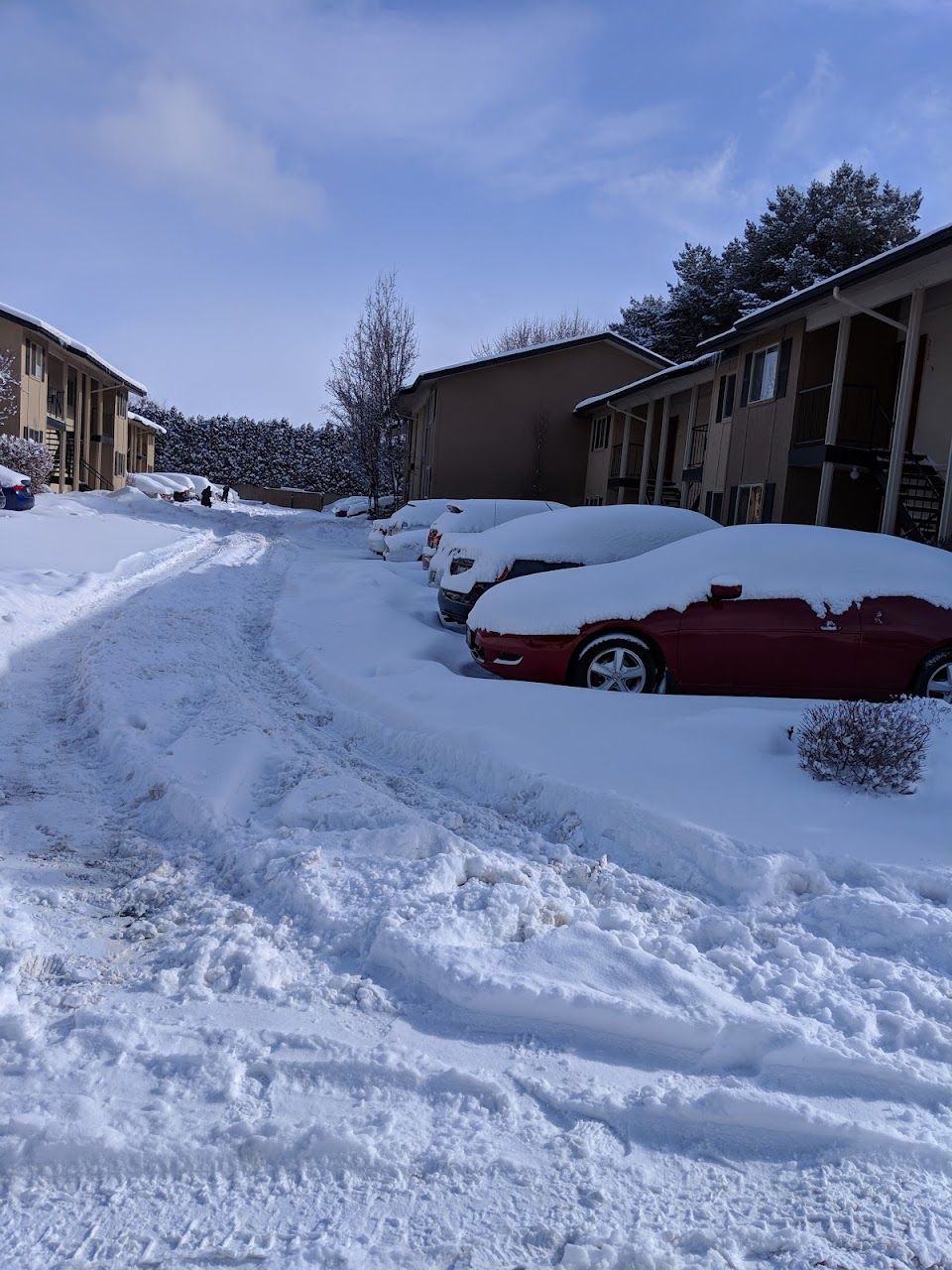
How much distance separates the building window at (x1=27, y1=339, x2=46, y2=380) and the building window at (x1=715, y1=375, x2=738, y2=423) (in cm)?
2421

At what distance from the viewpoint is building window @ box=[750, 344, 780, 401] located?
18.1 meters

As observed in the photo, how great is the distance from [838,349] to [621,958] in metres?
13.8

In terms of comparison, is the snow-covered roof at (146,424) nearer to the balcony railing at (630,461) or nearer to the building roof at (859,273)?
the balcony railing at (630,461)

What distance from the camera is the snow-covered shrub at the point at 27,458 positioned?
2805 cm

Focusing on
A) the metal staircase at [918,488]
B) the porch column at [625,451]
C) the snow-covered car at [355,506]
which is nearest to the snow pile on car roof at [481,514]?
the metal staircase at [918,488]

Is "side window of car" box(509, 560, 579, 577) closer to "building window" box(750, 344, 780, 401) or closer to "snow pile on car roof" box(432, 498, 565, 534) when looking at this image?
"snow pile on car roof" box(432, 498, 565, 534)

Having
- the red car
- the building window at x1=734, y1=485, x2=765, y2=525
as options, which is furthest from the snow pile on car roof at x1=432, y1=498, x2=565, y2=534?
the red car

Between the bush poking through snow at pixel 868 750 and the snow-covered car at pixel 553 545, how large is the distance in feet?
16.3

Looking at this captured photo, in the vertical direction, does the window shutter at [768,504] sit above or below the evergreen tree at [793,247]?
below

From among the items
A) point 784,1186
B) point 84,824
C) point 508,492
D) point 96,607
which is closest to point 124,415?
point 508,492

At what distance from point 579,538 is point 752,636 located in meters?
3.39

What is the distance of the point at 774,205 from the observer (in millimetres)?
37281

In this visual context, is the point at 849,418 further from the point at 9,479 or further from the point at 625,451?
the point at 9,479

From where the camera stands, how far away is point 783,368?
693 inches
